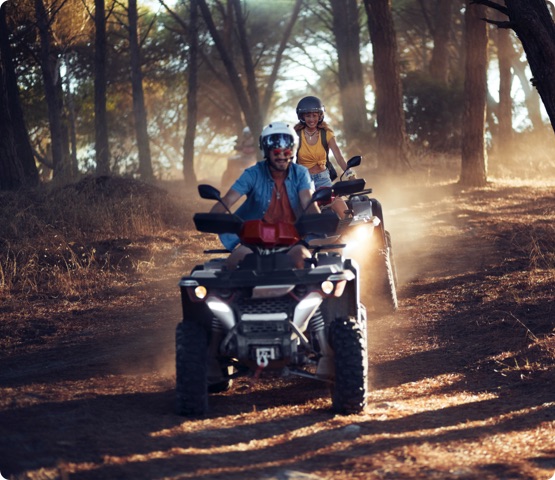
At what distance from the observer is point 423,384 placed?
26.5 feet

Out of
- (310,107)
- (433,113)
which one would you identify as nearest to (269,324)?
(310,107)

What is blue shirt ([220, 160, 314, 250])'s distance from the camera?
8047 millimetres

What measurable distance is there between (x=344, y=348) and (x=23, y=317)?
536cm

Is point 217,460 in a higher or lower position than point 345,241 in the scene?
lower

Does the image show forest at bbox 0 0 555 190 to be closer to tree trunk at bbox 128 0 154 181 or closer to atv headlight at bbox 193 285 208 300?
tree trunk at bbox 128 0 154 181

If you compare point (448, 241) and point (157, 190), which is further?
point (157, 190)

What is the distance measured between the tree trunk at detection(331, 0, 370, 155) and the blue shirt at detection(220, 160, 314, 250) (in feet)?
82.6

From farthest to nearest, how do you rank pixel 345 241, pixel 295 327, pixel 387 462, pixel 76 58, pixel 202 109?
pixel 202 109 < pixel 76 58 < pixel 345 241 < pixel 295 327 < pixel 387 462

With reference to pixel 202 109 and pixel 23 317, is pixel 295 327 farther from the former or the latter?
pixel 202 109

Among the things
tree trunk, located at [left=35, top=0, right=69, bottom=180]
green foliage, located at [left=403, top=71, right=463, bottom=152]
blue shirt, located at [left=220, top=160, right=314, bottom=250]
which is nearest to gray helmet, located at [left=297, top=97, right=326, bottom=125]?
blue shirt, located at [left=220, top=160, right=314, bottom=250]

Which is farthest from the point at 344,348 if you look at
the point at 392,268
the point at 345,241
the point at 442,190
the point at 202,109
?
the point at 202,109

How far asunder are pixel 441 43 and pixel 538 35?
2278 cm

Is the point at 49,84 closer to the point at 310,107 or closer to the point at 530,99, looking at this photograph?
the point at 310,107

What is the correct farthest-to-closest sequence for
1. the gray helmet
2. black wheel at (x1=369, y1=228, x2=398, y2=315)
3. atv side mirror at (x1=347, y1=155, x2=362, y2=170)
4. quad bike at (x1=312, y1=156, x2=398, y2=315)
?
the gray helmet < black wheel at (x1=369, y1=228, x2=398, y2=315) < quad bike at (x1=312, y1=156, x2=398, y2=315) < atv side mirror at (x1=347, y1=155, x2=362, y2=170)
